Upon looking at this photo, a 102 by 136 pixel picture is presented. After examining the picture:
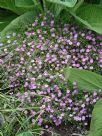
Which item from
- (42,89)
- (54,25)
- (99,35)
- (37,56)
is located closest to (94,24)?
(99,35)

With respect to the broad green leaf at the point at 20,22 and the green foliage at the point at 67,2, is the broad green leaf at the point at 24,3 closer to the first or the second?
the broad green leaf at the point at 20,22

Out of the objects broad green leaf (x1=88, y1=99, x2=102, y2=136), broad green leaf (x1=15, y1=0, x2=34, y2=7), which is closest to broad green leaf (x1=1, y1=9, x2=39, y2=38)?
broad green leaf (x1=15, y1=0, x2=34, y2=7)

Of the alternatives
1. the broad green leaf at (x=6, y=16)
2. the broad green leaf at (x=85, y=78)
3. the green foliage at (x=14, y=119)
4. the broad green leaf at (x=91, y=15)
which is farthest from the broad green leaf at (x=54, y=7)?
the green foliage at (x=14, y=119)

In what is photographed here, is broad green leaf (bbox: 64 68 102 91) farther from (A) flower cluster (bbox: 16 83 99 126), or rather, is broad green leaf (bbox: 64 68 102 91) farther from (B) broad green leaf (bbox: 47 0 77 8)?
(B) broad green leaf (bbox: 47 0 77 8)

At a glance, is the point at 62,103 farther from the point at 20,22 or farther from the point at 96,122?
the point at 20,22

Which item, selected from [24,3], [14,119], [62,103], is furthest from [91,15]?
[14,119]
